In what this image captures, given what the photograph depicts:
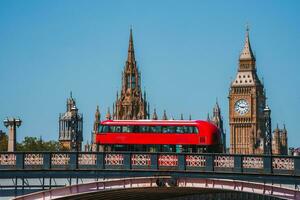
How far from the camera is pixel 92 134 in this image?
193750 millimetres

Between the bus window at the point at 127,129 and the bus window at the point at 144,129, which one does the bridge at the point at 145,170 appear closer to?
the bus window at the point at 144,129

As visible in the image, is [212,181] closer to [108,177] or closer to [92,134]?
[108,177]

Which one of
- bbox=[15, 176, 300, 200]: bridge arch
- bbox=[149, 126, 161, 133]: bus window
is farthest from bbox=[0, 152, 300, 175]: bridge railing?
bbox=[149, 126, 161, 133]: bus window

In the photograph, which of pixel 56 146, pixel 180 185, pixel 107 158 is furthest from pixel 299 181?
pixel 56 146

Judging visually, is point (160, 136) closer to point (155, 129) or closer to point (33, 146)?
point (155, 129)

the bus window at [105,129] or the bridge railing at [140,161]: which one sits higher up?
the bus window at [105,129]

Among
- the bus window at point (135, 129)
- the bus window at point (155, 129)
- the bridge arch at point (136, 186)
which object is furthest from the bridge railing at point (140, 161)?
the bus window at point (135, 129)

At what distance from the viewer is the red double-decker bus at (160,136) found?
8056 centimetres

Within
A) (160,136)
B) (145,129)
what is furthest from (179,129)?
(145,129)

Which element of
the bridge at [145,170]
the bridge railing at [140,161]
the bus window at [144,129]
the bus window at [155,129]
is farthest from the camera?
the bus window at [144,129]

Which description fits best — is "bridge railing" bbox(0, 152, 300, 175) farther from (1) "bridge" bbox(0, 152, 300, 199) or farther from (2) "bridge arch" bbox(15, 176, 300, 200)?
(2) "bridge arch" bbox(15, 176, 300, 200)

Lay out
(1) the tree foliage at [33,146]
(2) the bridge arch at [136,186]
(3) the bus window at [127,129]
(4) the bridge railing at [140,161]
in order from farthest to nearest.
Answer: (1) the tree foliage at [33,146] → (3) the bus window at [127,129] → (4) the bridge railing at [140,161] → (2) the bridge arch at [136,186]

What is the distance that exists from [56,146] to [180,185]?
10658 centimetres

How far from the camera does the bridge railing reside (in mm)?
56219
